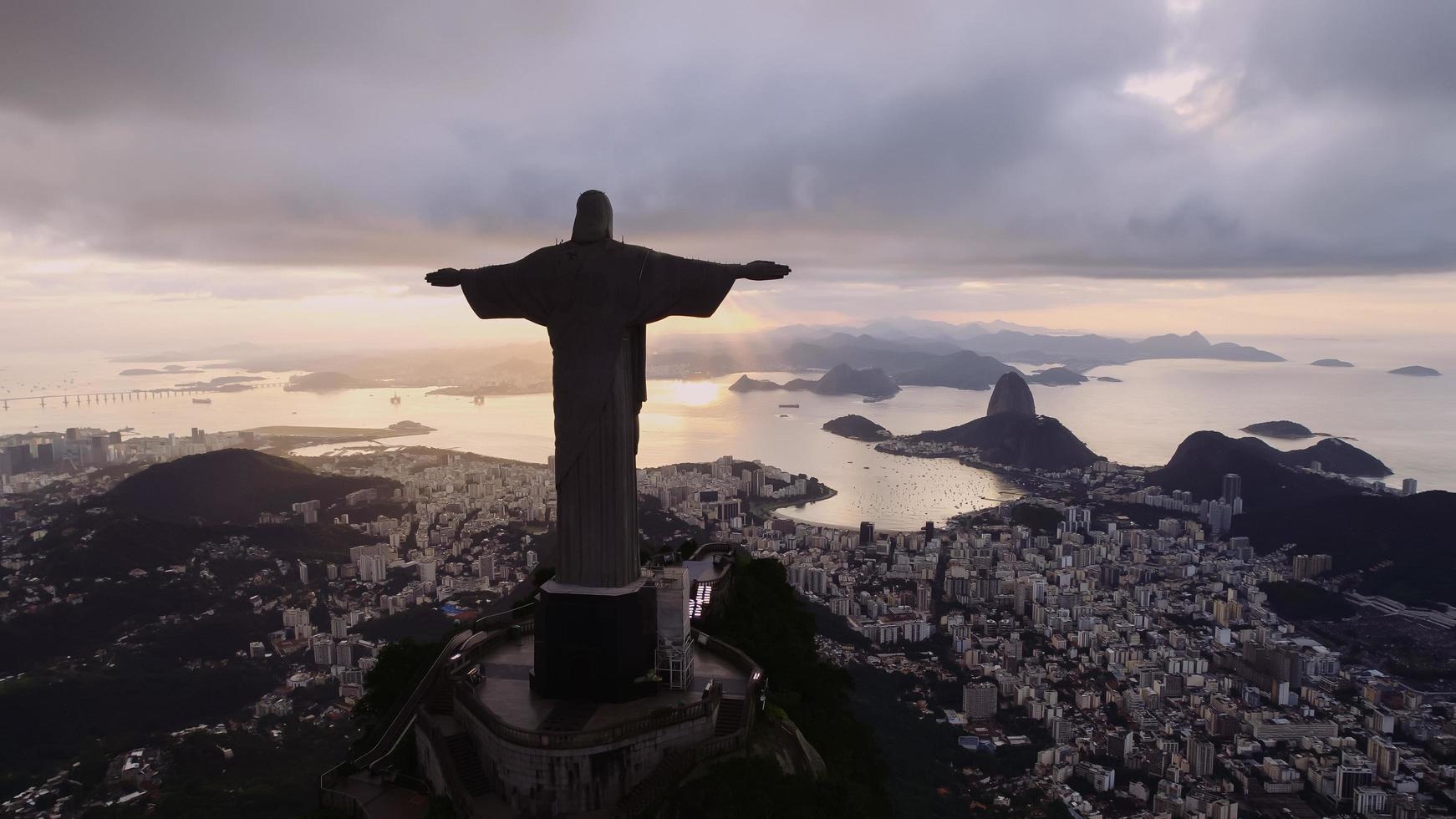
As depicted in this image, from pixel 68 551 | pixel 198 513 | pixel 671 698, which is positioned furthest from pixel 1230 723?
pixel 198 513

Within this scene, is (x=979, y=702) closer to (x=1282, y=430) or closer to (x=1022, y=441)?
(x=1022, y=441)

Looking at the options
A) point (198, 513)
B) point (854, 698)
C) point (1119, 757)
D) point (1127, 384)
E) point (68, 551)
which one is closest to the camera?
point (1119, 757)

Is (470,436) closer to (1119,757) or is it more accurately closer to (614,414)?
(1119,757)

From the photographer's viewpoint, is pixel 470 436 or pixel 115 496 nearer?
pixel 115 496

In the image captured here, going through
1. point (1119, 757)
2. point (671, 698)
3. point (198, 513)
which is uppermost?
point (671, 698)

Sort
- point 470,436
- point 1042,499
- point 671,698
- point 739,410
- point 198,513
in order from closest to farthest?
point 671,698 < point 198,513 < point 1042,499 < point 470,436 < point 739,410

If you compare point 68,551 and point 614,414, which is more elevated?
point 614,414

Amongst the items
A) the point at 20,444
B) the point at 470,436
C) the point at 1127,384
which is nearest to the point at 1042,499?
the point at 470,436

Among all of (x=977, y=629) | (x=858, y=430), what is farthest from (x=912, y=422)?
(x=977, y=629)
